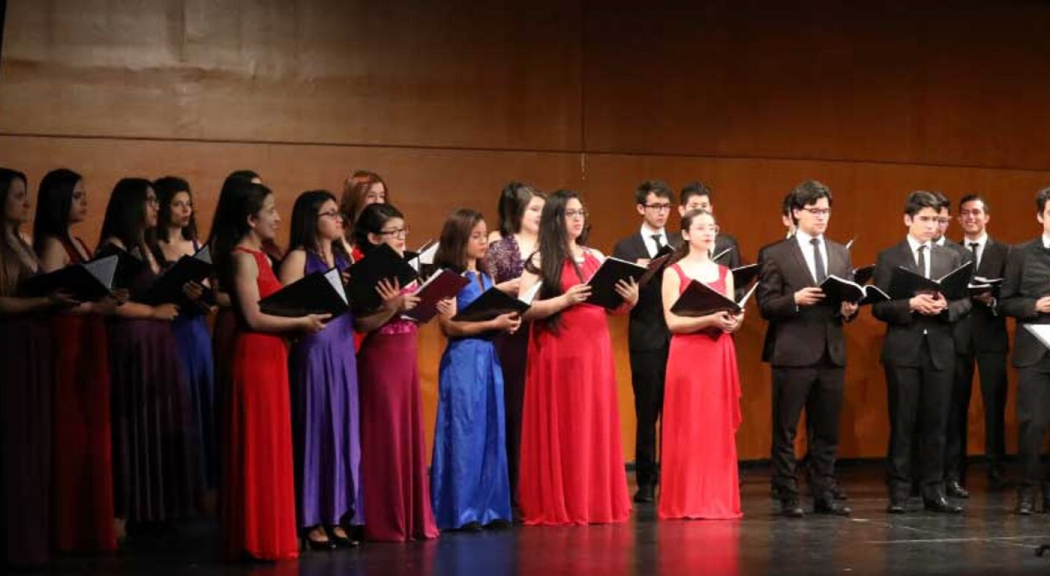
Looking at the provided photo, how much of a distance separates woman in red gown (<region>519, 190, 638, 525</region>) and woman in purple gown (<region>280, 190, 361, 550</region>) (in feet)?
3.58

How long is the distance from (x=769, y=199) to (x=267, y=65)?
3128mm

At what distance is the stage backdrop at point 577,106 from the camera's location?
7902 millimetres

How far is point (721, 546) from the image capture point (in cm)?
595

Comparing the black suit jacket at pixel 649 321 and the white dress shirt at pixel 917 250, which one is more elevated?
the white dress shirt at pixel 917 250

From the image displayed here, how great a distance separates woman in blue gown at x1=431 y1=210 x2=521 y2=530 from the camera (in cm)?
644

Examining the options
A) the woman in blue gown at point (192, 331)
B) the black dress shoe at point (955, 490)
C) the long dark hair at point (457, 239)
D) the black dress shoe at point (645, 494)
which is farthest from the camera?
the black dress shoe at point (955, 490)

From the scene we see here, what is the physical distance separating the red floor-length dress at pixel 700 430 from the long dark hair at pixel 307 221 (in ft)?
6.09

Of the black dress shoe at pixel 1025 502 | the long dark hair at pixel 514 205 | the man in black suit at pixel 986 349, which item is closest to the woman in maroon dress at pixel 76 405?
the long dark hair at pixel 514 205

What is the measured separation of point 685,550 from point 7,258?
2762 millimetres

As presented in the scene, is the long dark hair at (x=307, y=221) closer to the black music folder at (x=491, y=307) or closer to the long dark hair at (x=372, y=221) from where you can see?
the long dark hair at (x=372, y=221)

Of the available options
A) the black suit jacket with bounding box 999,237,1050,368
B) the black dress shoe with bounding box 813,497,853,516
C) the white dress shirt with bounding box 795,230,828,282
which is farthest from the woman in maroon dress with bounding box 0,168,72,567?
the black suit jacket with bounding box 999,237,1050,368

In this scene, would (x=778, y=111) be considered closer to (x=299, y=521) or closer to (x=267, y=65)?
(x=267, y=65)

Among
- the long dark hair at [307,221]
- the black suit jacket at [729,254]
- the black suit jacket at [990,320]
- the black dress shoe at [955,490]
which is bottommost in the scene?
the black dress shoe at [955,490]

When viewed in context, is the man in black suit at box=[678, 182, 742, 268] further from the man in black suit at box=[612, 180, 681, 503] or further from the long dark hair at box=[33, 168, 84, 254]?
the long dark hair at box=[33, 168, 84, 254]
